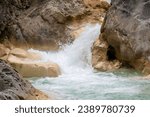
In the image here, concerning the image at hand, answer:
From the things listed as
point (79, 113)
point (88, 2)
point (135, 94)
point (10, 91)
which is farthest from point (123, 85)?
point (88, 2)

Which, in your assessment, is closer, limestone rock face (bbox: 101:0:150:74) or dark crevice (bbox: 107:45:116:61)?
limestone rock face (bbox: 101:0:150:74)

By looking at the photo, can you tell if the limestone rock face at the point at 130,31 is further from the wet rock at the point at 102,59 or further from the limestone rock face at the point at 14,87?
the limestone rock face at the point at 14,87

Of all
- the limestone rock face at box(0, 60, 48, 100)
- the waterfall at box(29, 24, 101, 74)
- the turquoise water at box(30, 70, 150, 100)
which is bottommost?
the waterfall at box(29, 24, 101, 74)

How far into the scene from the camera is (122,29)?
14.9 meters

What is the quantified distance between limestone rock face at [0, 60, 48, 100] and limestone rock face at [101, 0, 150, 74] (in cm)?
548

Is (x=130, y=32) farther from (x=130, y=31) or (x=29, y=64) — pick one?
(x=29, y=64)

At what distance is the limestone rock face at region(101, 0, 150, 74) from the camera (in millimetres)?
14164

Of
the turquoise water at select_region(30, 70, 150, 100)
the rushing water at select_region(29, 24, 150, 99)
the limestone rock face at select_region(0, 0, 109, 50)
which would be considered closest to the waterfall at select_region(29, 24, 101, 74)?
the rushing water at select_region(29, 24, 150, 99)

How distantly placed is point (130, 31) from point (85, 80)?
2624mm

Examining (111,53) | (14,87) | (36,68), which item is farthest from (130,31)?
(14,87)

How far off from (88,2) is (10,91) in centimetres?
1096

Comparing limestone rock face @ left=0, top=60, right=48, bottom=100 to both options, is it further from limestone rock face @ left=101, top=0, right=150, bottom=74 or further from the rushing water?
limestone rock face @ left=101, top=0, right=150, bottom=74

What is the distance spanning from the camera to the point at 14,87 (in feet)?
28.3

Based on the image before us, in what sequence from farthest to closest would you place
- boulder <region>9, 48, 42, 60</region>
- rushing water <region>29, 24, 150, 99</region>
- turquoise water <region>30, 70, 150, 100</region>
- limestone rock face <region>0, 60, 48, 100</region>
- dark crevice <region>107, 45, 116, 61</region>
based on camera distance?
boulder <region>9, 48, 42, 60</region>, dark crevice <region>107, 45, 116, 61</region>, rushing water <region>29, 24, 150, 99</region>, turquoise water <region>30, 70, 150, 100</region>, limestone rock face <region>0, 60, 48, 100</region>
